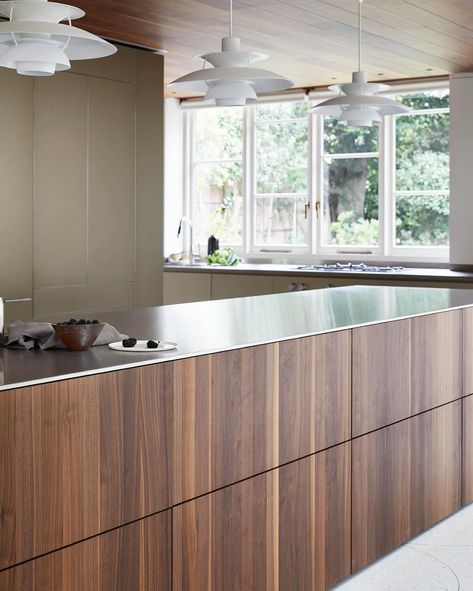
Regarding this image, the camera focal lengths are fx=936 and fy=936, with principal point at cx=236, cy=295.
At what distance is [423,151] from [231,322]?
4179 millimetres

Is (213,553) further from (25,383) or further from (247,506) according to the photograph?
(25,383)

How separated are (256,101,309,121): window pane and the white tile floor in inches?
176

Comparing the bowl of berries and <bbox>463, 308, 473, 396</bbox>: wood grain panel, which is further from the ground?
the bowl of berries

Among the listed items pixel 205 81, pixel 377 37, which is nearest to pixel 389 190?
pixel 377 37

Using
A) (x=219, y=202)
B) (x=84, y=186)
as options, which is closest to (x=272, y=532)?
(x=84, y=186)

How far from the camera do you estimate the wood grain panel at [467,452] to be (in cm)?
408

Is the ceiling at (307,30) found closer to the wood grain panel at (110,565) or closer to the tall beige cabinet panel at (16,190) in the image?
the tall beige cabinet panel at (16,190)

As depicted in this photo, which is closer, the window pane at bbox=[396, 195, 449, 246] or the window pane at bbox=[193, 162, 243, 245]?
the window pane at bbox=[396, 195, 449, 246]

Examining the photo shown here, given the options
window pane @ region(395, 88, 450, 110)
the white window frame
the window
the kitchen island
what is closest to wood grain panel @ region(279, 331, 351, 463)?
the kitchen island

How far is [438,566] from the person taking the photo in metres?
3.41

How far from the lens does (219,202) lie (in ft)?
26.8

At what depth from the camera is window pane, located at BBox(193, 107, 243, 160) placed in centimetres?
797

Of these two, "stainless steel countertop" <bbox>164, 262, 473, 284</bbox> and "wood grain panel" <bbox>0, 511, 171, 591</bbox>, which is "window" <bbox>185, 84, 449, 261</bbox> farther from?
"wood grain panel" <bbox>0, 511, 171, 591</bbox>

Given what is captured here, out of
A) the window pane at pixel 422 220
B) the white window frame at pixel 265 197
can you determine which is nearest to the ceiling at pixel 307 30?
the window pane at pixel 422 220
